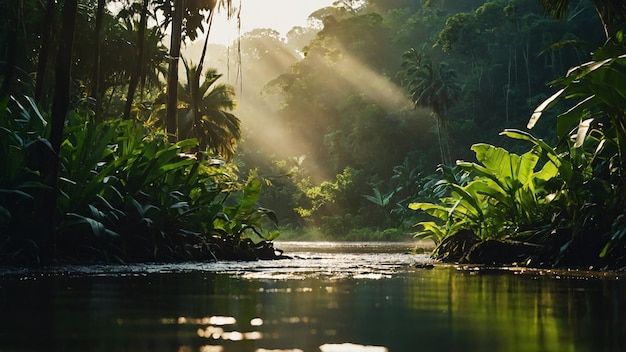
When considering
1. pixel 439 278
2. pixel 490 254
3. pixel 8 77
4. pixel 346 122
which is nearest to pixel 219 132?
pixel 8 77

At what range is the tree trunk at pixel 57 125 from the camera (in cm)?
731

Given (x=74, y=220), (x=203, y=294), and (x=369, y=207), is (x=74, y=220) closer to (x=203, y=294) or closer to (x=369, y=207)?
(x=203, y=294)

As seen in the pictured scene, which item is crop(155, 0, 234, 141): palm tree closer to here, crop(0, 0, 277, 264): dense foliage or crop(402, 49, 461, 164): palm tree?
crop(0, 0, 277, 264): dense foliage

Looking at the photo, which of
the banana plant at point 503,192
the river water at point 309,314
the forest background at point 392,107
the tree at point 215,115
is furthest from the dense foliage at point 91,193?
the forest background at point 392,107

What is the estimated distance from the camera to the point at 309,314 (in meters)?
3.48

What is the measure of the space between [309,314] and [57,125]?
4933mm

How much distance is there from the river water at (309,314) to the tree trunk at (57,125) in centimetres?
111

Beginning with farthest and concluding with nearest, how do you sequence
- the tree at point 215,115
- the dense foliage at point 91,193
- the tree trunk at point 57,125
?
the tree at point 215,115, the dense foliage at point 91,193, the tree trunk at point 57,125

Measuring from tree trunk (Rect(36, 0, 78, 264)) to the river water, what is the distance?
3.64 feet

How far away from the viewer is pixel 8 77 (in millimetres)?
11055

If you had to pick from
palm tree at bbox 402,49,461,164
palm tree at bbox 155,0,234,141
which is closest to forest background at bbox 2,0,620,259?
palm tree at bbox 402,49,461,164

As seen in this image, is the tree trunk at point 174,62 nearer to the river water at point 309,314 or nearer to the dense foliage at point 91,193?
the dense foliage at point 91,193

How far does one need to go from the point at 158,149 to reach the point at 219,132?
2609 centimetres

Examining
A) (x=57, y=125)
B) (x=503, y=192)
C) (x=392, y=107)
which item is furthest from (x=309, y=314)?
(x=392, y=107)
